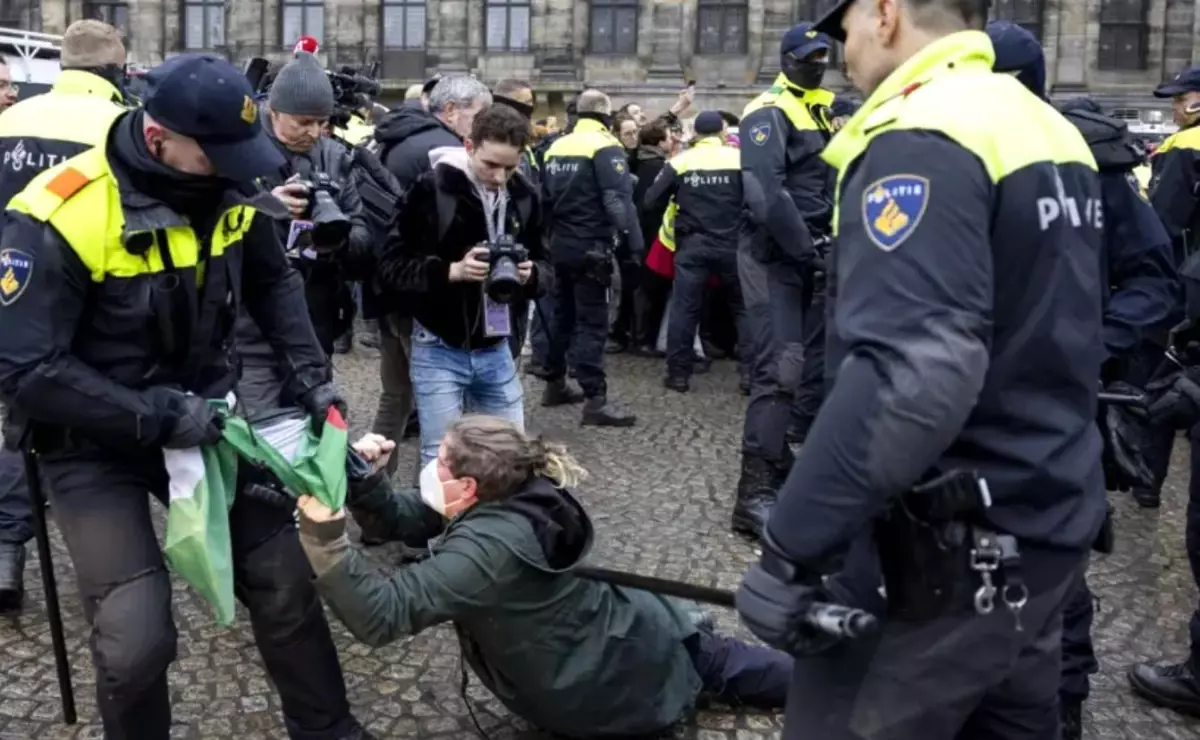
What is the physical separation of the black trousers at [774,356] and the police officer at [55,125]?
3.11 metres

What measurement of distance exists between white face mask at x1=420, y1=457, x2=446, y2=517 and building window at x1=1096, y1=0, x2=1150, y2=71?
24252 millimetres

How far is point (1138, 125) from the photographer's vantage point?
1538cm

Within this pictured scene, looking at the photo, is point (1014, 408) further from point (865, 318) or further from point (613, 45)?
point (613, 45)

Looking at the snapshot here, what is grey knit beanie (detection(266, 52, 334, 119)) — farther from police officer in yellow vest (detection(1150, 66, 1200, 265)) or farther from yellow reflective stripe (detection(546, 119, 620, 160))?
police officer in yellow vest (detection(1150, 66, 1200, 265))

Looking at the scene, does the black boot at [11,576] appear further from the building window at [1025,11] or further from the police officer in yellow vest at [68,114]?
the building window at [1025,11]

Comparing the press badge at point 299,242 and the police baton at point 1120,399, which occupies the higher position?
the press badge at point 299,242

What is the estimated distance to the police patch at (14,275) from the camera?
3.12 m

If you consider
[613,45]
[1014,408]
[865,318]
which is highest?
[613,45]

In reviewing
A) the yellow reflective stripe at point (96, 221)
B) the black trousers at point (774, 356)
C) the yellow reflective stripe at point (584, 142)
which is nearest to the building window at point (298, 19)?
the yellow reflective stripe at point (584, 142)

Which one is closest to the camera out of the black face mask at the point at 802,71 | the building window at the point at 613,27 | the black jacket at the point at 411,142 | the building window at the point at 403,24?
the black face mask at the point at 802,71

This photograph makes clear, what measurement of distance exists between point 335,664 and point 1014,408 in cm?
219

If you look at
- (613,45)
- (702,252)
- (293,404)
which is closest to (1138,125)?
(702,252)

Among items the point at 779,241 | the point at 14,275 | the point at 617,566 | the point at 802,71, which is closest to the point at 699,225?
the point at 802,71

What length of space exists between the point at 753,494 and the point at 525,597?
2.71m
